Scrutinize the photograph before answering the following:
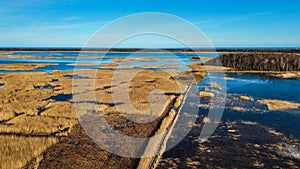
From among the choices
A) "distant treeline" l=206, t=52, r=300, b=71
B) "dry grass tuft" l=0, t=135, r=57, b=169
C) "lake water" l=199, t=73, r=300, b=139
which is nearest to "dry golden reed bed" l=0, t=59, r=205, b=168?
"dry grass tuft" l=0, t=135, r=57, b=169

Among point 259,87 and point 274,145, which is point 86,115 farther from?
point 259,87

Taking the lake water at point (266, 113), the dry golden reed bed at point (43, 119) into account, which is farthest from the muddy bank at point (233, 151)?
the dry golden reed bed at point (43, 119)

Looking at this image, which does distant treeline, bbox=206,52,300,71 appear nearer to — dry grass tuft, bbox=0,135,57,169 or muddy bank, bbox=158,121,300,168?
muddy bank, bbox=158,121,300,168

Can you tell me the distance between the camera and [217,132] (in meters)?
Answer: 14.1

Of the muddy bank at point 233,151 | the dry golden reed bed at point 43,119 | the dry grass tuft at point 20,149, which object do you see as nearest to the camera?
the dry grass tuft at point 20,149

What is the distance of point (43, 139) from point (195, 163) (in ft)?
24.1

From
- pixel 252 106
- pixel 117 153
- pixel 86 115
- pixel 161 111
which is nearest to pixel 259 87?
pixel 252 106

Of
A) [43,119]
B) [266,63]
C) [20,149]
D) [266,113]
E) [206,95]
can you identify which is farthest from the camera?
[266,63]

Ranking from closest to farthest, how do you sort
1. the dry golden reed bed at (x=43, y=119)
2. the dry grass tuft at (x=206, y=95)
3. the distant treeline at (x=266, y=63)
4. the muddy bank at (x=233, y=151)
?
1. the muddy bank at (x=233, y=151)
2. the dry golden reed bed at (x=43, y=119)
3. the dry grass tuft at (x=206, y=95)
4. the distant treeline at (x=266, y=63)

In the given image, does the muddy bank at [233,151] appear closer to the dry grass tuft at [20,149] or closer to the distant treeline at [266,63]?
the dry grass tuft at [20,149]

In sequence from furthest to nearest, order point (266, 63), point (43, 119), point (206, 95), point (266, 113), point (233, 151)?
point (266, 63), point (206, 95), point (266, 113), point (43, 119), point (233, 151)

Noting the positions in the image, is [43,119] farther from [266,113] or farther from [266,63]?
[266,63]

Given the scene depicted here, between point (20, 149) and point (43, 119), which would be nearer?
point (20, 149)

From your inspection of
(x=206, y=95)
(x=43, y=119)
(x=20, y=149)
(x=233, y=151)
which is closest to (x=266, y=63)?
(x=206, y=95)
